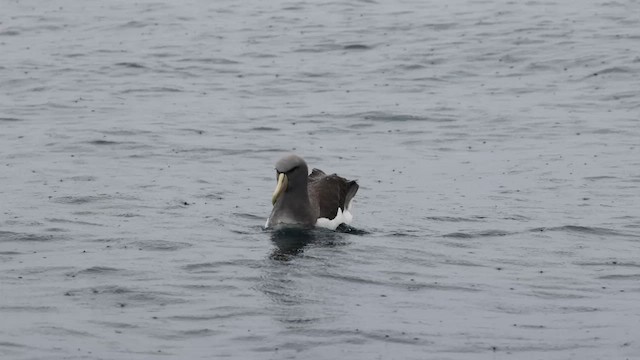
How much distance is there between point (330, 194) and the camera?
20047 millimetres

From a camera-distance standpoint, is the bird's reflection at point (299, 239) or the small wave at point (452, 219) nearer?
the bird's reflection at point (299, 239)

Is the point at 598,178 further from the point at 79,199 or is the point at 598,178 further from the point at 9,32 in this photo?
the point at 9,32

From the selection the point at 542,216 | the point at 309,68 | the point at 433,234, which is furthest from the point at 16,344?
the point at 309,68

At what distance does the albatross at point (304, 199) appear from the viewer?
1936cm

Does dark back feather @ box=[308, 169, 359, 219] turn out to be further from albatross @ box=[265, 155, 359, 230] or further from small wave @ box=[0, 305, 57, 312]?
small wave @ box=[0, 305, 57, 312]

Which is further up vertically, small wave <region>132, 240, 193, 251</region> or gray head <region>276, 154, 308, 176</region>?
gray head <region>276, 154, 308, 176</region>

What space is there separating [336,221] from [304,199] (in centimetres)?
60

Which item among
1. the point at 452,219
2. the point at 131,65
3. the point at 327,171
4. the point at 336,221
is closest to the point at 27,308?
the point at 336,221

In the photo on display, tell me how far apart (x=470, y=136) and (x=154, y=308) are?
1179 cm

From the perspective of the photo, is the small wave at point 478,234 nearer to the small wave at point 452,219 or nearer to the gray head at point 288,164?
the small wave at point 452,219

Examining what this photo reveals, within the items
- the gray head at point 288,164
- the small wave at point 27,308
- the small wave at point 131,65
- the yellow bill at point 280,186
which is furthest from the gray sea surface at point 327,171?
the gray head at point 288,164

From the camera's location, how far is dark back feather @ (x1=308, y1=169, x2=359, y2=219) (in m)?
19.9

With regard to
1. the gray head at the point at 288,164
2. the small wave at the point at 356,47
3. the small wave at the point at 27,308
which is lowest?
the small wave at the point at 356,47

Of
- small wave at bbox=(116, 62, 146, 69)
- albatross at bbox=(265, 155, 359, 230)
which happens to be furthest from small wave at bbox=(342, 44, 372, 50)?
albatross at bbox=(265, 155, 359, 230)
